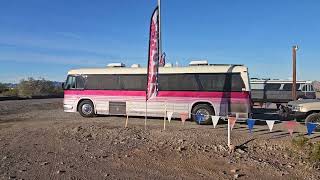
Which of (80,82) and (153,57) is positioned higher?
(153,57)

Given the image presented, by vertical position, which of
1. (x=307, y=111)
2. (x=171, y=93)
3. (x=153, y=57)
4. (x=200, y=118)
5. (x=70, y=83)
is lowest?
(x=200, y=118)

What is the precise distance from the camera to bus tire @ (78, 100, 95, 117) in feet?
69.0

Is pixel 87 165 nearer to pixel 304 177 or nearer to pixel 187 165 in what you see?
pixel 187 165

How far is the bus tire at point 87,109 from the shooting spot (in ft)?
69.0

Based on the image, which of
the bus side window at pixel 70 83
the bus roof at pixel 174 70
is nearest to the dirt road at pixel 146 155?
the bus roof at pixel 174 70

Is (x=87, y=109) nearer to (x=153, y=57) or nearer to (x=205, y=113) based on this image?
(x=205, y=113)

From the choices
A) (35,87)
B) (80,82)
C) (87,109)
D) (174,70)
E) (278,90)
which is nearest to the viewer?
(174,70)

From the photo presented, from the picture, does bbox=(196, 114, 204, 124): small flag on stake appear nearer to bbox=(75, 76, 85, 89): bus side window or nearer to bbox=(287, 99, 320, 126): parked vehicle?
bbox=(287, 99, 320, 126): parked vehicle

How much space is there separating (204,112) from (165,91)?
2.14 metres

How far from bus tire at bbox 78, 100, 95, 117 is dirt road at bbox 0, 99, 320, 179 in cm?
583

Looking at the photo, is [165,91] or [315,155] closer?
[315,155]

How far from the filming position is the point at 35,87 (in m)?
59.0

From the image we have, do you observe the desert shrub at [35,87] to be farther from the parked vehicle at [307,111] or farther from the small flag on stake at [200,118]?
the parked vehicle at [307,111]

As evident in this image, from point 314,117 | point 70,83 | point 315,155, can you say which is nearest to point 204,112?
point 314,117
